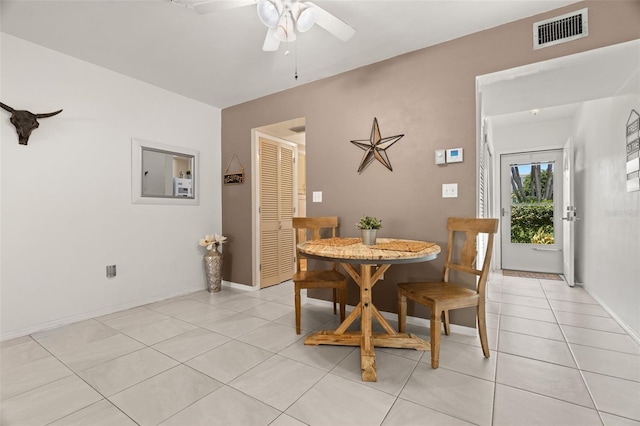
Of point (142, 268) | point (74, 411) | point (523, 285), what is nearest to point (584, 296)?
point (523, 285)

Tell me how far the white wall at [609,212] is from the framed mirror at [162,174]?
179 inches

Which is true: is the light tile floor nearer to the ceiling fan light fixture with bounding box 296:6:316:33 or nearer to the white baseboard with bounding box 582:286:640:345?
the white baseboard with bounding box 582:286:640:345

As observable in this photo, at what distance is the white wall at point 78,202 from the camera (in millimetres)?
2473

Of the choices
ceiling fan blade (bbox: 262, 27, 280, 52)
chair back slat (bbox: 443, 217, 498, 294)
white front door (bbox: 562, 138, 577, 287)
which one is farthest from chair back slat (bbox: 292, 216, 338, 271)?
white front door (bbox: 562, 138, 577, 287)

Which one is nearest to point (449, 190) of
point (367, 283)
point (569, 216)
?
point (367, 283)

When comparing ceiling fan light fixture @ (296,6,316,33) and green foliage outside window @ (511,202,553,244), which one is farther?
green foliage outside window @ (511,202,553,244)

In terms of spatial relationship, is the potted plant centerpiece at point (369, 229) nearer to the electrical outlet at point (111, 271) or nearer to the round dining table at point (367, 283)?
the round dining table at point (367, 283)

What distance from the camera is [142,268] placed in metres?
3.32

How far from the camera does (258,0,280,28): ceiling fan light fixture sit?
5.74 ft

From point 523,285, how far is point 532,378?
2.78 meters

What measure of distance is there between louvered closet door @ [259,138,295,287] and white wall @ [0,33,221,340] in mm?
1014

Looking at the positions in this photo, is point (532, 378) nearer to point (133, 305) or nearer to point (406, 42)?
point (406, 42)

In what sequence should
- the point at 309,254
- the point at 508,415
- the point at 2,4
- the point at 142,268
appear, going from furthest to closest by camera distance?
the point at 142,268
the point at 2,4
the point at 309,254
the point at 508,415

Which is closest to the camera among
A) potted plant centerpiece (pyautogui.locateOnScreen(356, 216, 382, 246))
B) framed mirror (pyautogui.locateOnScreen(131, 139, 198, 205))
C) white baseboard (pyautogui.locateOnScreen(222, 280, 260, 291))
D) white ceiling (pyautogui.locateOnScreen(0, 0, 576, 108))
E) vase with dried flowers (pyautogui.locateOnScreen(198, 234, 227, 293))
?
white ceiling (pyautogui.locateOnScreen(0, 0, 576, 108))
